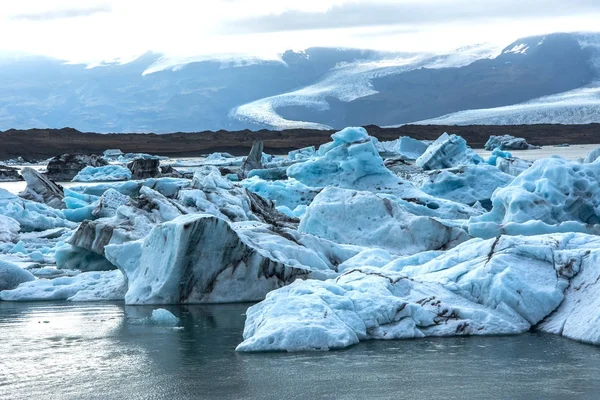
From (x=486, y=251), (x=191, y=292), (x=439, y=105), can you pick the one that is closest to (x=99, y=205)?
(x=191, y=292)

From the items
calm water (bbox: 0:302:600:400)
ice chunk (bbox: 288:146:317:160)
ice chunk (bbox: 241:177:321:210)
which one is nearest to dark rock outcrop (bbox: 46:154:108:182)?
ice chunk (bbox: 288:146:317:160)

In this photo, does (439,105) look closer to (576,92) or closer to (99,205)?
(576,92)

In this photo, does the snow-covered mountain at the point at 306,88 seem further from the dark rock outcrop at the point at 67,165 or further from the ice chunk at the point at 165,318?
the ice chunk at the point at 165,318

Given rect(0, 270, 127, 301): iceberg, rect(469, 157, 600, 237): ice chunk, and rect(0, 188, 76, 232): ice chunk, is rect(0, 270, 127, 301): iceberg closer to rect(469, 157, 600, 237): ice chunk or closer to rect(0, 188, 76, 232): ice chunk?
rect(469, 157, 600, 237): ice chunk

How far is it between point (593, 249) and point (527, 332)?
0.76m

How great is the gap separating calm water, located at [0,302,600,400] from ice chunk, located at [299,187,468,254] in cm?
371

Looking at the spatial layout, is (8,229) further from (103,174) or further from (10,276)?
(103,174)

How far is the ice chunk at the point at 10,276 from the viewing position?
26.7 ft

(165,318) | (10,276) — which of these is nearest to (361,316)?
(165,318)

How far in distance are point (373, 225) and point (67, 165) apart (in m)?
22.7

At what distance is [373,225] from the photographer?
9977 mm

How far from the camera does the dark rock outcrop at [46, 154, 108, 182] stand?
1180 inches

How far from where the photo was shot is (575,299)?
19.1 ft

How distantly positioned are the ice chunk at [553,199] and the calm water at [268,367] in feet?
15.6
